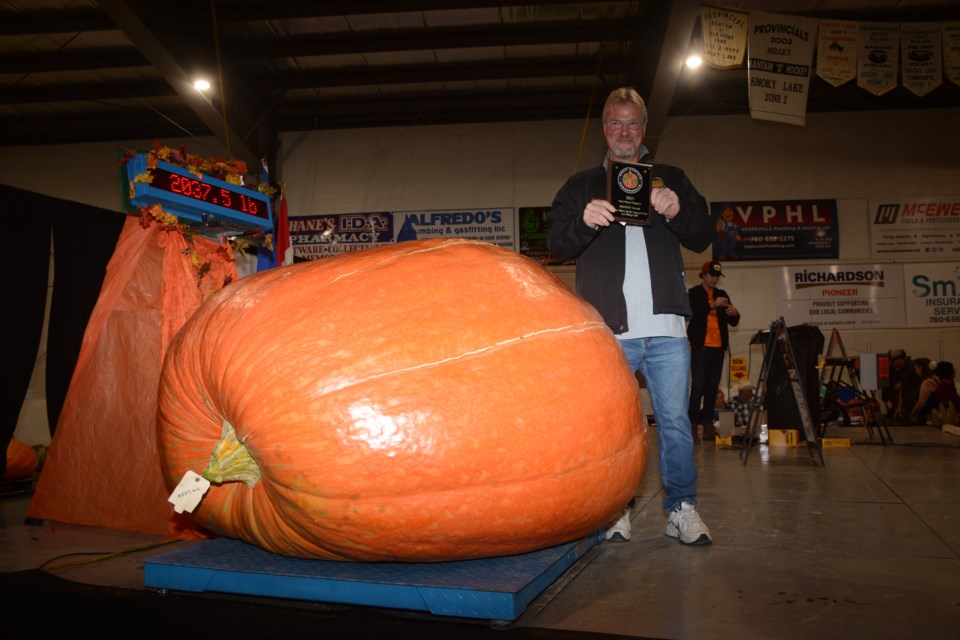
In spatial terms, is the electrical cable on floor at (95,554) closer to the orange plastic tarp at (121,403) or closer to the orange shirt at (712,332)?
the orange plastic tarp at (121,403)

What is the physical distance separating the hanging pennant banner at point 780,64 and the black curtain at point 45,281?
6.76 meters

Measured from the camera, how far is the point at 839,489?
3.77m

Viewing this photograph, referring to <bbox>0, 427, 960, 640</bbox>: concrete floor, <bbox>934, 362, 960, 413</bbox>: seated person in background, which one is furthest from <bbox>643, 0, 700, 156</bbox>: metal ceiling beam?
<bbox>0, 427, 960, 640</bbox>: concrete floor

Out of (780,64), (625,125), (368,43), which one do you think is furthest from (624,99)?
(368,43)

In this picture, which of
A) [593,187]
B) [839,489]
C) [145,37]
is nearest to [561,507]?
[593,187]

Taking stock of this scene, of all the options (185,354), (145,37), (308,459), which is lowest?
(308,459)

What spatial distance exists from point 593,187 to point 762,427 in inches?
223

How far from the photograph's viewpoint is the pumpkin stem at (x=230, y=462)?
161 cm

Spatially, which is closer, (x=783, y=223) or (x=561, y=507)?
(x=561, y=507)

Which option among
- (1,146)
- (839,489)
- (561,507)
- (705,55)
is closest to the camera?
(561,507)

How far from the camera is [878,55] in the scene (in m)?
7.69

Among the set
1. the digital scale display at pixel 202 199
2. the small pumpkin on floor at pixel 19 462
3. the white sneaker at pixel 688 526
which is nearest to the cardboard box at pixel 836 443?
the white sneaker at pixel 688 526

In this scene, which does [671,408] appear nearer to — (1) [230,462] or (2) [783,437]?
(1) [230,462]

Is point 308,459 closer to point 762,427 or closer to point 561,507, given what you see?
point 561,507
